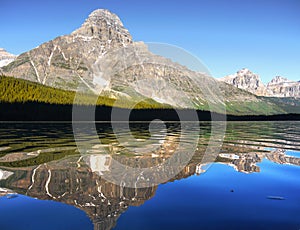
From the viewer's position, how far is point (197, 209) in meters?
10.0

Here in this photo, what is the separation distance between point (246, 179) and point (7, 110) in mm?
116696

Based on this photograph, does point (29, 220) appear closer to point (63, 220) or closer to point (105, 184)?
point (63, 220)

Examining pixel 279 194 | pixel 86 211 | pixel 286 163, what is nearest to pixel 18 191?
pixel 86 211

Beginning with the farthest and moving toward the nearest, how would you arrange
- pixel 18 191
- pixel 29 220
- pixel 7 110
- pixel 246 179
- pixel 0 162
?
pixel 7 110
pixel 0 162
pixel 246 179
pixel 18 191
pixel 29 220

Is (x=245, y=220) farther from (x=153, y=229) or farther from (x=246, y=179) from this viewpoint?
(x=246, y=179)

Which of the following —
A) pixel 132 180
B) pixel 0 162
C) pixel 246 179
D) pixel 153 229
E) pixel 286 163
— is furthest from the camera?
pixel 286 163

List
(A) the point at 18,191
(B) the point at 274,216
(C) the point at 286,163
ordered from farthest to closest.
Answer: (C) the point at 286,163 → (A) the point at 18,191 → (B) the point at 274,216

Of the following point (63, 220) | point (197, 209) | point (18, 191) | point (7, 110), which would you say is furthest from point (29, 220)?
point (7, 110)

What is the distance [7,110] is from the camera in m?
114

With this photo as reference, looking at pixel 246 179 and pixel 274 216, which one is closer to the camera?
pixel 274 216

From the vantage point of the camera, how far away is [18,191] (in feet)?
37.5

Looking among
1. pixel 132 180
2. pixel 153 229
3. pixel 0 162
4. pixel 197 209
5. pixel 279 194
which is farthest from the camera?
pixel 0 162

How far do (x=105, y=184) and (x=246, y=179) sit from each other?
7.73 meters

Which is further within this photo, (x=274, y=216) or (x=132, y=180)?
(x=132, y=180)
